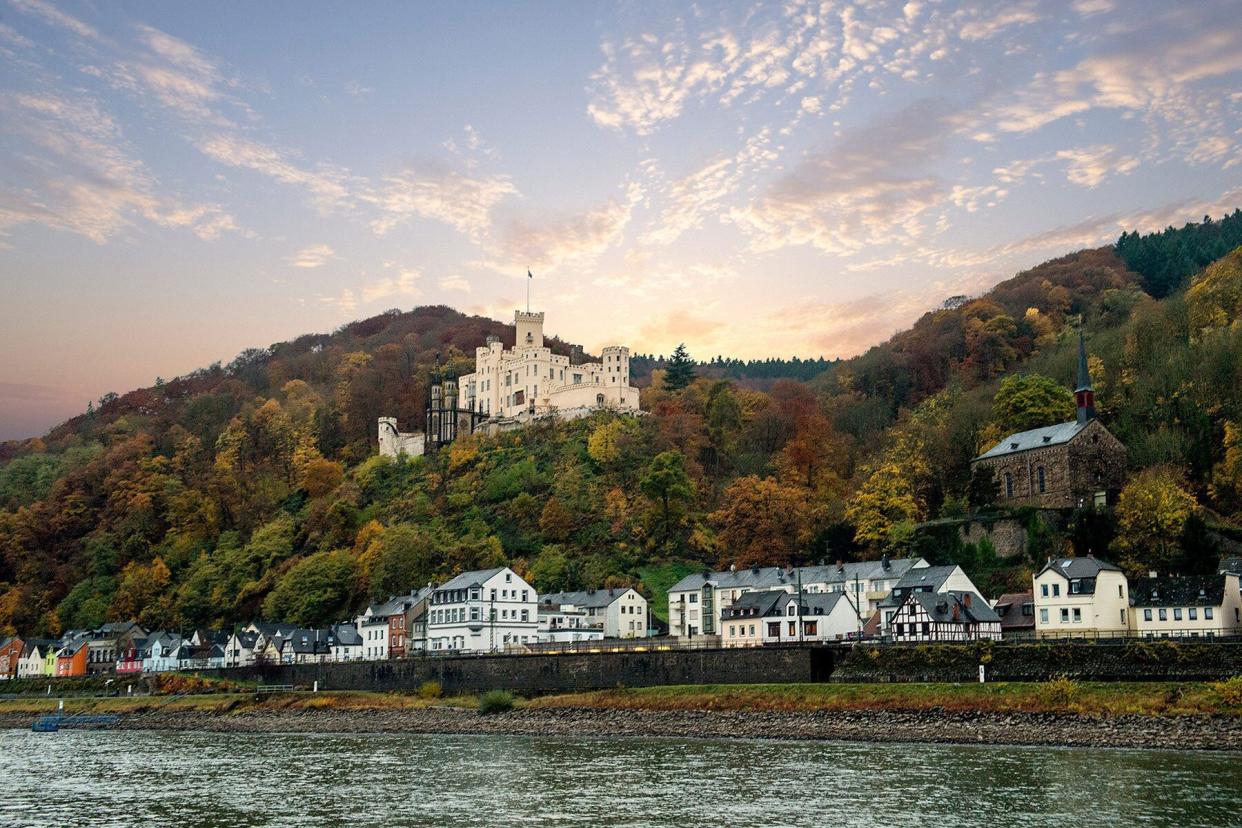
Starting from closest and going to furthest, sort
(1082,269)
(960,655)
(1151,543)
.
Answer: (960,655)
(1151,543)
(1082,269)

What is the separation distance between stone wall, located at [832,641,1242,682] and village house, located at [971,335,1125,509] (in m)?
22.0

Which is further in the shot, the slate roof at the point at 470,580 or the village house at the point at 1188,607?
the slate roof at the point at 470,580

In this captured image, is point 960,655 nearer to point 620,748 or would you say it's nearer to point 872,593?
point 620,748

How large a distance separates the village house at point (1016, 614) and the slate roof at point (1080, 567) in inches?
106

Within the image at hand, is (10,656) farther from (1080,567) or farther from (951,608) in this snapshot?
(1080,567)

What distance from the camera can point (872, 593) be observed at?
234 ft

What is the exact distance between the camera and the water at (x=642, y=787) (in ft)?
103

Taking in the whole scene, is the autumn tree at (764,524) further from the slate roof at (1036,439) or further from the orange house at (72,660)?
the orange house at (72,660)

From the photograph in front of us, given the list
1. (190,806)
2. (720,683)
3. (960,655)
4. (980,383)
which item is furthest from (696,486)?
(190,806)

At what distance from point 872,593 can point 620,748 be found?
93.0ft

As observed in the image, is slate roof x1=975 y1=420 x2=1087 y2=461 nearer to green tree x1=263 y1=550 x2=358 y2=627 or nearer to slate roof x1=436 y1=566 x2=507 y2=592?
slate roof x1=436 y1=566 x2=507 y2=592

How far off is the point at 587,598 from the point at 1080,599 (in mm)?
36882

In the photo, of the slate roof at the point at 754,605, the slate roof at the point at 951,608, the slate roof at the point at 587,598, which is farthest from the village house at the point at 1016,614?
the slate roof at the point at 587,598

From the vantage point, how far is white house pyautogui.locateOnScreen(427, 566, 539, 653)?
77.0 metres
